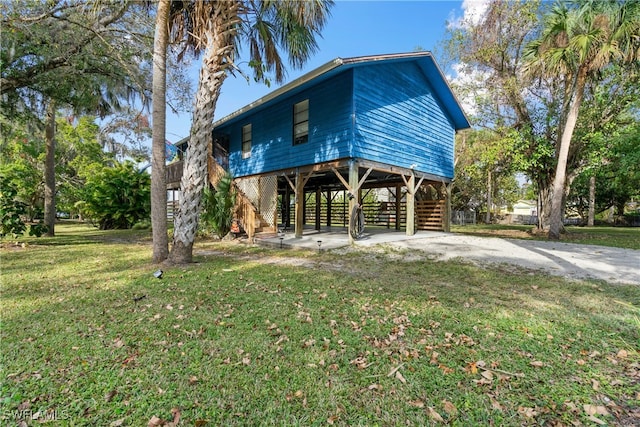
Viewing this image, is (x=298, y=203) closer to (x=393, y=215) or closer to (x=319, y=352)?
(x=319, y=352)

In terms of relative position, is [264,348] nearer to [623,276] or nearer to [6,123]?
[623,276]

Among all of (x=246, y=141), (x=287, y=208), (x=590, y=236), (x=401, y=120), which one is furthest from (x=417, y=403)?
(x=590, y=236)

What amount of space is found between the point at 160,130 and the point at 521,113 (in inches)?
616

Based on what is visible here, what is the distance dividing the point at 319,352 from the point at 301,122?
9298 mm

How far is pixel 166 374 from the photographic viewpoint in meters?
2.26

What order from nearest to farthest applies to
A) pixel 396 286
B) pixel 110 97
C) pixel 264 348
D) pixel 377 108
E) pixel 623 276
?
1. pixel 264 348
2. pixel 396 286
3. pixel 623 276
4. pixel 377 108
5. pixel 110 97

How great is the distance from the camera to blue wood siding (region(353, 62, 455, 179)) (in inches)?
352

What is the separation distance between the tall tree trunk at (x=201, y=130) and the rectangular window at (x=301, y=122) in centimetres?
453

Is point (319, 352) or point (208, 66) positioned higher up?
point (208, 66)

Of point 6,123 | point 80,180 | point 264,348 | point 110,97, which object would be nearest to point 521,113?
point 264,348

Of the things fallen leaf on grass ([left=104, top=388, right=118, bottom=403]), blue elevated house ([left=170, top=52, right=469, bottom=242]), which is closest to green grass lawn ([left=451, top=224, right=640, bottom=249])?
blue elevated house ([left=170, top=52, right=469, bottom=242])

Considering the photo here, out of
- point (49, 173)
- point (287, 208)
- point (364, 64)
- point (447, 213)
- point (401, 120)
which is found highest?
point (364, 64)

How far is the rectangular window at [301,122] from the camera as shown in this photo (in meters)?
10.5

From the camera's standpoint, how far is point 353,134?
8.55 m
